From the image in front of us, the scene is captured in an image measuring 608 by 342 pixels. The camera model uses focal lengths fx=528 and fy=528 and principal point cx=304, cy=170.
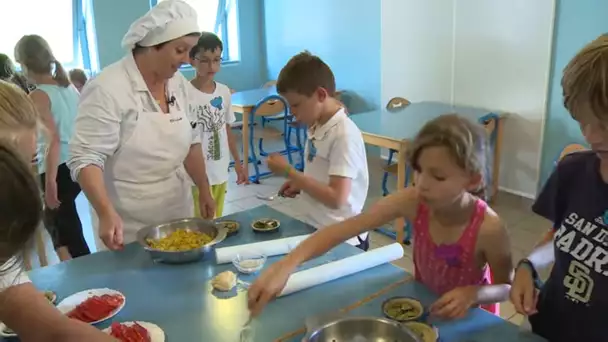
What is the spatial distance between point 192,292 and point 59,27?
555cm

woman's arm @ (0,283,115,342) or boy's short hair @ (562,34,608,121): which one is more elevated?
boy's short hair @ (562,34,608,121)

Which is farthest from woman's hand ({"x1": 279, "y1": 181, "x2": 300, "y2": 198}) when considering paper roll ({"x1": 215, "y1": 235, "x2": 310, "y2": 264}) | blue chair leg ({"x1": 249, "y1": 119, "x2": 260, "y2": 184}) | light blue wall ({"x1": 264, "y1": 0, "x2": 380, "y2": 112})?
light blue wall ({"x1": 264, "y1": 0, "x2": 380, "y2": 112})

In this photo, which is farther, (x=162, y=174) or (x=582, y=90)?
(x=162, y=174)

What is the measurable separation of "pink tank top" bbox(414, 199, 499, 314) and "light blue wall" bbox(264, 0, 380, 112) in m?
4.07

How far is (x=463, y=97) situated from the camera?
4402 millimetres

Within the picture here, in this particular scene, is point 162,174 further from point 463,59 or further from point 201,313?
point 463,59

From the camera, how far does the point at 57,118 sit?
8.88ft

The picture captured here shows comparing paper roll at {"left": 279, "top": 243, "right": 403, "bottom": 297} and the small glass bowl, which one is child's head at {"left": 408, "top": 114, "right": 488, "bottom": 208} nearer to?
paper roll at {"left": 279, "top": 243, "right": 403, "bottom": 297}

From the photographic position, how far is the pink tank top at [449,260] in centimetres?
137

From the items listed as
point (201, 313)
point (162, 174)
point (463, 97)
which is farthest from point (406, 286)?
point (463, 97)

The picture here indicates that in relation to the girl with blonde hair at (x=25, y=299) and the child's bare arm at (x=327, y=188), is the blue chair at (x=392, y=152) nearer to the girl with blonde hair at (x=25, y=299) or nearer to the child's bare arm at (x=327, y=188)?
the child's bare arm at (x=327, y=188)

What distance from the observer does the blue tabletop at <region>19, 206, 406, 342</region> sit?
1.27 meters

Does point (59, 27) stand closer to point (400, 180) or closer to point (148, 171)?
point (400, 180)

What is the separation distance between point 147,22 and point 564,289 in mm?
1482
